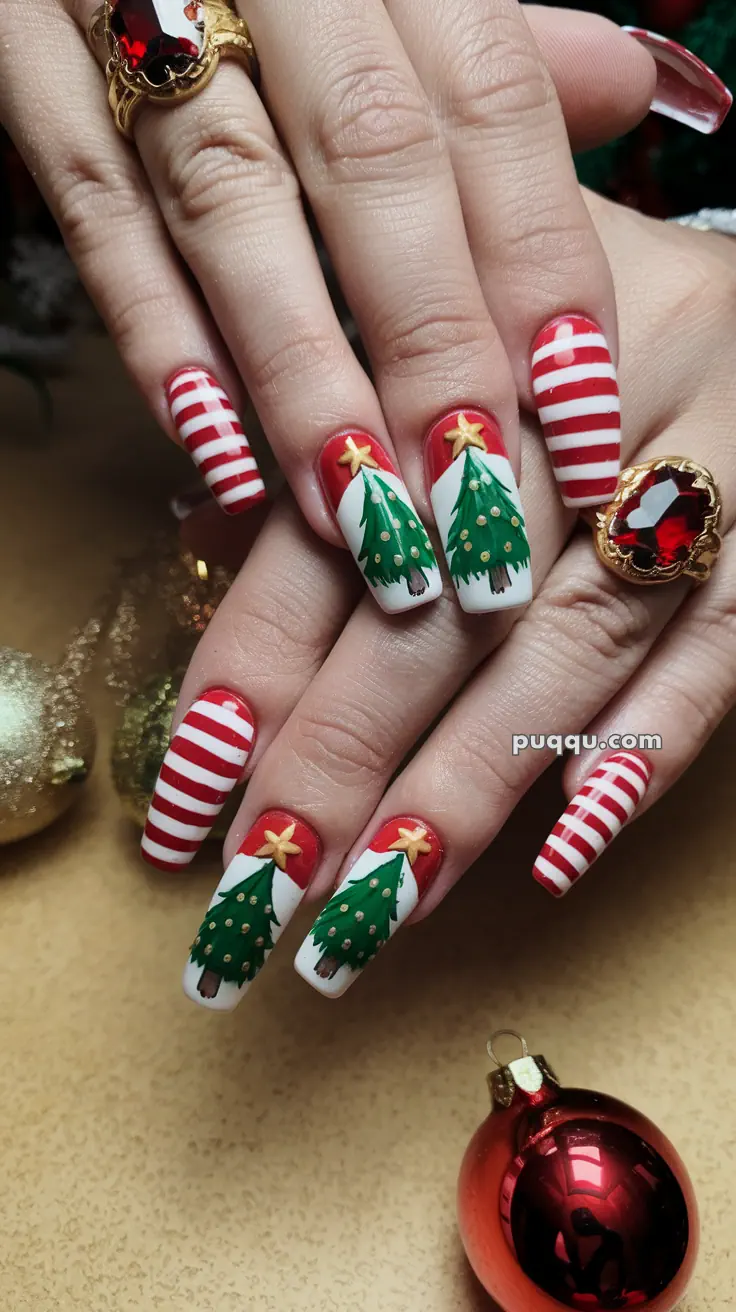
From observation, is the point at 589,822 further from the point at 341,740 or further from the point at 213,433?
the point at 213,433

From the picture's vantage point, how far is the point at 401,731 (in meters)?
0.60

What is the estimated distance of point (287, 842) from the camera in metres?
0.57

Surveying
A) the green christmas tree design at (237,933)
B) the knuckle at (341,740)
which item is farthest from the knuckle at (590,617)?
the green christmas tree design at (237,933)

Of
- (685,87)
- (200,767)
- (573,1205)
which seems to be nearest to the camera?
(573,1205)

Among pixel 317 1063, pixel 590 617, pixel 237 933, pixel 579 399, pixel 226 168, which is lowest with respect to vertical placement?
pixel 317 1063

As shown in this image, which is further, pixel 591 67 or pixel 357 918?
pixel 591 67

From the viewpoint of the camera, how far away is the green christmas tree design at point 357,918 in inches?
22.4

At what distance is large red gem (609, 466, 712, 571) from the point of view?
58 centimetres

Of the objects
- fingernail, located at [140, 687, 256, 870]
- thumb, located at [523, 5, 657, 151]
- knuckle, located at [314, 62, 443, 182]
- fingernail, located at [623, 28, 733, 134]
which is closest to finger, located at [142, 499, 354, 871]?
fingernail, located at [140, 687, 256, 870]

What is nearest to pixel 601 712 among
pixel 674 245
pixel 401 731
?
pixel 401 731

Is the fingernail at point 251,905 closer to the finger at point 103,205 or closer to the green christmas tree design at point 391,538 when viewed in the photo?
the green christmas tree design at point 391,538

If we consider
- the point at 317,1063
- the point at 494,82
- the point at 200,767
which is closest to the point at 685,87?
the point at 494,82

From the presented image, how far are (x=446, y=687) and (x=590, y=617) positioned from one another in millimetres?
100

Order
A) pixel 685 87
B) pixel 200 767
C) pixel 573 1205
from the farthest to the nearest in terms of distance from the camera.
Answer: pixel 685 87
pixel 200 767
pixel 573 1205
